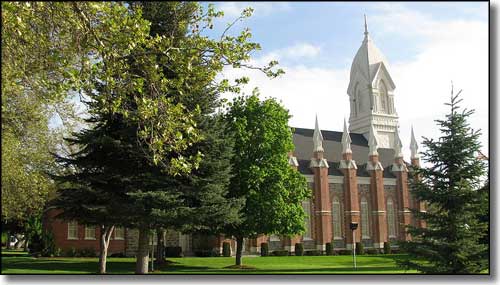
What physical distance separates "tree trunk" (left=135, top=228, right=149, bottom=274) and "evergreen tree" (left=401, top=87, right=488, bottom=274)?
24.9ft

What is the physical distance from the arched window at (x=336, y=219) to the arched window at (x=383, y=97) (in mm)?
16254

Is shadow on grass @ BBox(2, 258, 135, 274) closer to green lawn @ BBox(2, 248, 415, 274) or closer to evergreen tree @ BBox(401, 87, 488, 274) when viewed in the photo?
green lawn @ BBox(2, 248, 415, 274)

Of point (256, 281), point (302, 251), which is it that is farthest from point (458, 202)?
point (302, 251)

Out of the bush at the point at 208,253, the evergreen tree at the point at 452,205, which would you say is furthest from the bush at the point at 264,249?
the evergreen tree at the point at 452,205

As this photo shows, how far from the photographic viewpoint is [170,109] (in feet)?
27.2

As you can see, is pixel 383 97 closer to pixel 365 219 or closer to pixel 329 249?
pixel 365 219

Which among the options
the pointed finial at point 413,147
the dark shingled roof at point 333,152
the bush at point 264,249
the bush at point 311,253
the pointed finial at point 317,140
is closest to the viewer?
the bush at point 264,249

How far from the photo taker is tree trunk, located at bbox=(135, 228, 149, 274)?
48.6 ft

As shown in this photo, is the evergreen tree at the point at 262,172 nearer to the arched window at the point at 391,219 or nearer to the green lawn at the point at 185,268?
the green lawn at the point at 185,268

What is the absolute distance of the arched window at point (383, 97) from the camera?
51031mm

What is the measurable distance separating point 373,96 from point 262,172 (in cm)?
3244

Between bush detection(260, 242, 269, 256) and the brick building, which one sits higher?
the brick building

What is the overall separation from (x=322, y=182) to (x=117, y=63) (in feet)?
99.6

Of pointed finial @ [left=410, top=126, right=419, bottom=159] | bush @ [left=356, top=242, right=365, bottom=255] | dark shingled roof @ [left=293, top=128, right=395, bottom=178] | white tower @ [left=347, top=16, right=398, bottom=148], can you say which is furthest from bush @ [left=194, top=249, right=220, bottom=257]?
white tower @ [left=347, top=16, right=398, bottom=148]
